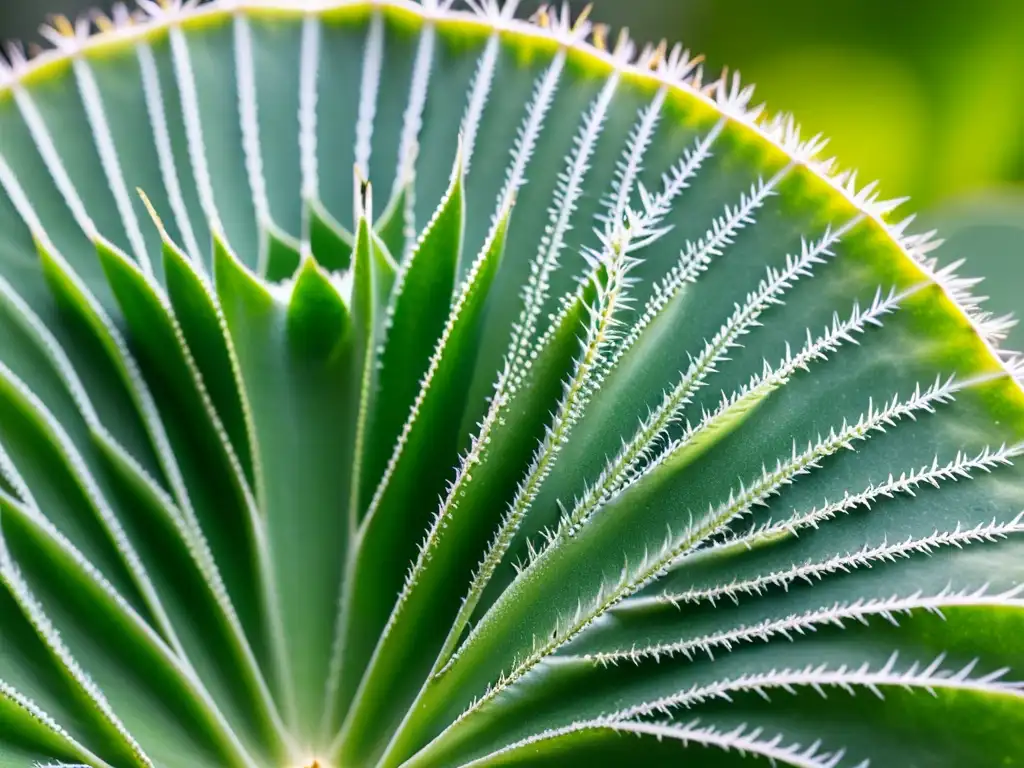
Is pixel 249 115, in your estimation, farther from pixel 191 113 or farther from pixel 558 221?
pixel 558 221

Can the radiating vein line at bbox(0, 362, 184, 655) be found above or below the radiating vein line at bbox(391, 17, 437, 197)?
below

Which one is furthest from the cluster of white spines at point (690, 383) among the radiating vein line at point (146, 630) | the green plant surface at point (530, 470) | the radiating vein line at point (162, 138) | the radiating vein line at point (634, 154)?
the radiating vein line at point (162, 138)

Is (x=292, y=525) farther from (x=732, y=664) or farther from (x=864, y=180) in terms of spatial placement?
(x=864, y=180)

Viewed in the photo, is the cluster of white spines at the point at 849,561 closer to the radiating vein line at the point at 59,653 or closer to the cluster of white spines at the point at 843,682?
the cluster of white spines at the point at 843,682

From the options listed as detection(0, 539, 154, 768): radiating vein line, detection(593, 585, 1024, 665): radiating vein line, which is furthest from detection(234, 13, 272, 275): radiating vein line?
detection(593, 585, 1024, 665): radiating vein line

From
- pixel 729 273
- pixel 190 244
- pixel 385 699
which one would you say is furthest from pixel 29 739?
pixel 729 273

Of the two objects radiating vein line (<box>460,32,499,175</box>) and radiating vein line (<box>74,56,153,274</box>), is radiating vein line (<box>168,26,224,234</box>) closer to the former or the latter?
radiating vein line (<box>74,56,153,274</box>)
